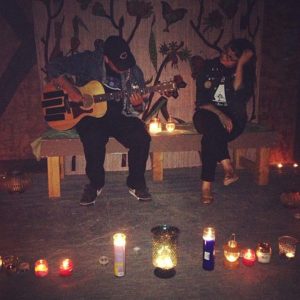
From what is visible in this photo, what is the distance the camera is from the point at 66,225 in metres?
3.09

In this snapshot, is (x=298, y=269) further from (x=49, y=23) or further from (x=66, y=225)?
(x=49, y=23)

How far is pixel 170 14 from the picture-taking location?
14.6 ft

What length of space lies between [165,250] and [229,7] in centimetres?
361

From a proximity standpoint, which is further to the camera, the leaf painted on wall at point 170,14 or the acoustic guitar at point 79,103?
the leaf painted on wall at point 170,14

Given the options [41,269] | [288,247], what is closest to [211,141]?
[288,247]

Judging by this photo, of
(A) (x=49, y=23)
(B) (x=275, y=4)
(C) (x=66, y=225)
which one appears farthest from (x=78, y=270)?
(B) (x=275, y=4)

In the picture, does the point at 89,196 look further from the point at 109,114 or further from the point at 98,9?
the point at 98,9

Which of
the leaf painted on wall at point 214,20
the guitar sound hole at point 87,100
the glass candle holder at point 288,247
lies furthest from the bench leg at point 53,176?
the leaf painted on wall at point 214,20

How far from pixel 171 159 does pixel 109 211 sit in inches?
68.1

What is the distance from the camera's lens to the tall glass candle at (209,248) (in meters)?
2.24

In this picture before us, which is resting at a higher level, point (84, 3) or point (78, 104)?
point (84, 3)

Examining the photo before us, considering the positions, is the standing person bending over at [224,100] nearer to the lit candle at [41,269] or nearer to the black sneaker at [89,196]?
the black sneaker at [89,196]

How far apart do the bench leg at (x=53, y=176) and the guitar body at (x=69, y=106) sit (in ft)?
1.25

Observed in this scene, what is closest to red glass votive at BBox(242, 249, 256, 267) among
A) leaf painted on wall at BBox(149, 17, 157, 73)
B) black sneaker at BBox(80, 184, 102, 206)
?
black sneaker at BBox(80, 184, 102, 206)
